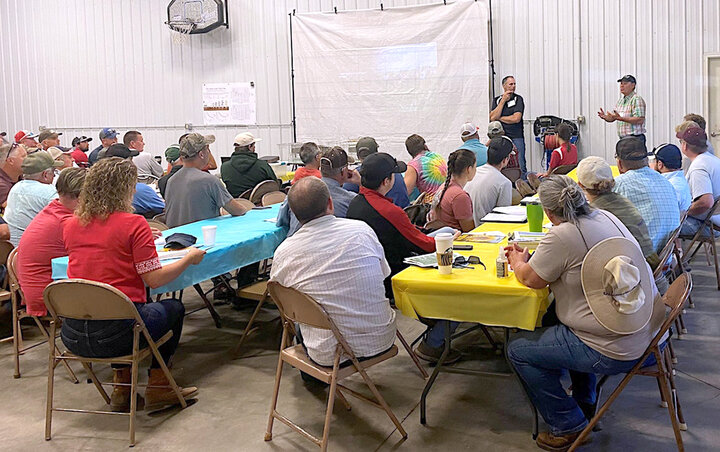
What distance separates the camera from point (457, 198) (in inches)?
179

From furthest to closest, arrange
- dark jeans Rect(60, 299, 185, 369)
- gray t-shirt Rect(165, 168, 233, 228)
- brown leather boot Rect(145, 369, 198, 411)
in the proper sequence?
gray t-shirt Rect(165, 168, 233, 228), brown leather boot Rect(145, 369, 198, 411), dark jeans Rect(60, 299, 185, 369)

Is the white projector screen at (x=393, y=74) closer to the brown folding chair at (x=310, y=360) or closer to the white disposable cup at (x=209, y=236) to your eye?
Result: the white disposable cup at (x=209, y=236)

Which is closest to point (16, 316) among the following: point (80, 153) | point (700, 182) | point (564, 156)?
point (700, 182)

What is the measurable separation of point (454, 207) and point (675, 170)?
5.83 feet

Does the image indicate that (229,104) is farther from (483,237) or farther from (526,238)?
(526,238)

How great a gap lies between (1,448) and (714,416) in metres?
3.33

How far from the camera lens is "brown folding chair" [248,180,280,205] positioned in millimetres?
6452

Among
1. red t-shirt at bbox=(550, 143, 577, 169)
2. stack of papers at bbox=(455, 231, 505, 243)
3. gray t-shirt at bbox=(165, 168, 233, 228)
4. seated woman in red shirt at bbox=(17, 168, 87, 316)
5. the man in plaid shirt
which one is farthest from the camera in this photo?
the man in plaid shirt

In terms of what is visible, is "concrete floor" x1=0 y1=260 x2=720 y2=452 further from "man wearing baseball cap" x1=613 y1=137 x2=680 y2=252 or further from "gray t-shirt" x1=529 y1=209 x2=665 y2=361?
"man wearing baseball cap" x1=613 y1=137 x2=680 y2=252

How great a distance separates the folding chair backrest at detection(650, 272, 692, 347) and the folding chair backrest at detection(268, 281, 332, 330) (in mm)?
1312

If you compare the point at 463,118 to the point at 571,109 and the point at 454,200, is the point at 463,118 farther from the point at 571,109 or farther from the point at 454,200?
the point at 454,200

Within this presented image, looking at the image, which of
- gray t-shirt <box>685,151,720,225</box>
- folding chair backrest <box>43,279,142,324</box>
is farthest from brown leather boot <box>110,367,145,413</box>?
gray t-shirt <box>685,151,720,225</box>

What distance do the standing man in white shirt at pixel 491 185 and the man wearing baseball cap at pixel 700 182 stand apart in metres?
1.41

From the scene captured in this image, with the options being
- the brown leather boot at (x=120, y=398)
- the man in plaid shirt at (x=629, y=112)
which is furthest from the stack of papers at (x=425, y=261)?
the man in plaid shirt at (x=629, y=112)
